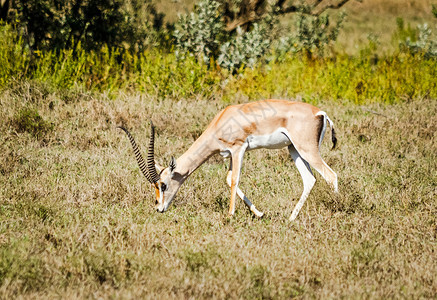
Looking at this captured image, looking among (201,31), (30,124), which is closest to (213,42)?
(201,31)

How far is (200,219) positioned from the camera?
492cm

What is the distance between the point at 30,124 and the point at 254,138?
13.5 feet

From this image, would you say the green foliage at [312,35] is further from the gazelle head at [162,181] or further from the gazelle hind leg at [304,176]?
the gazelle head at [162,181]

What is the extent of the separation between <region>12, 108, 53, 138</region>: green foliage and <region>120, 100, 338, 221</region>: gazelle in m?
3.26

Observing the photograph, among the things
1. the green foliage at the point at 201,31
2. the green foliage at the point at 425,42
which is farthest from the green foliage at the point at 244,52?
the green foliage at the point at 425,42

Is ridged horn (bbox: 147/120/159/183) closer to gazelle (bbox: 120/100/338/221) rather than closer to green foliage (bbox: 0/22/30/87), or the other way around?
gazelle (bbox: 120/100/338/221)

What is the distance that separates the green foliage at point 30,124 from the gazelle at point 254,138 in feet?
10.7

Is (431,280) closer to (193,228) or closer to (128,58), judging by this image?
(193,228)

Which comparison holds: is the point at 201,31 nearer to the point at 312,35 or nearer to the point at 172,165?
the point at 312,35

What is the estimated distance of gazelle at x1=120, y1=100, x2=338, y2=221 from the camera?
16.8ft

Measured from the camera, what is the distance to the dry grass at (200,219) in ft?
11.6

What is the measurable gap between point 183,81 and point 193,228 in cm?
568

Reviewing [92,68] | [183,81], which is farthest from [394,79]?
[92,68]

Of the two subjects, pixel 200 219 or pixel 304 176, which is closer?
pixel 200 219
